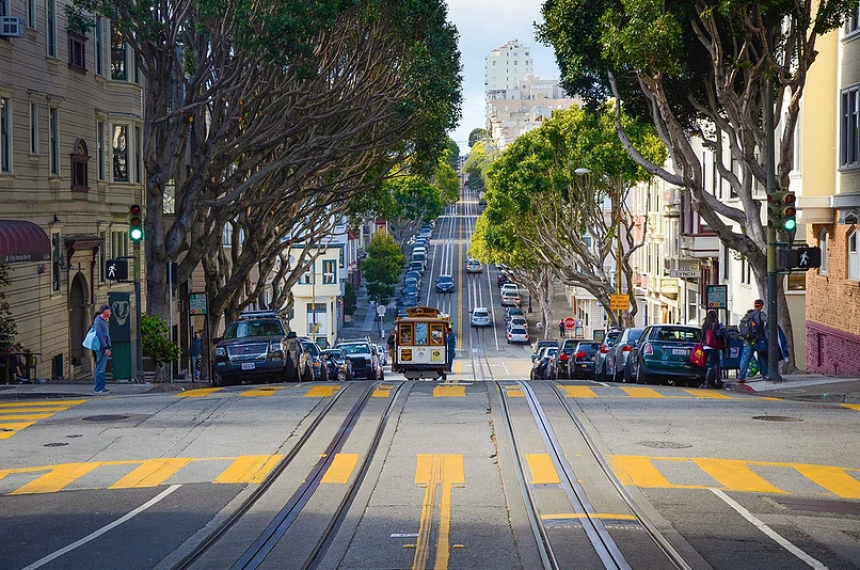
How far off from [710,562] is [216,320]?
100 ft

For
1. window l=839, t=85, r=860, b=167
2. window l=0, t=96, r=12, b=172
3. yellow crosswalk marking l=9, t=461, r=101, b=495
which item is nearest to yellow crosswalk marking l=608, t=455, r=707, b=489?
yellow crosswalk marking l=9, t=461, r=101, b=495

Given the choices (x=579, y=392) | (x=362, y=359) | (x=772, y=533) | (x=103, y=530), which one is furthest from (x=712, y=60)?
(x=362, y=359)

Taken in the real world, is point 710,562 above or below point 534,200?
below

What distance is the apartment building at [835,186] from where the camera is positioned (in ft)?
100

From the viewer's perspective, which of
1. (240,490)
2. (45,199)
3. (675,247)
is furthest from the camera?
(675,247)

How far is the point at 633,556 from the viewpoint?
11.1m

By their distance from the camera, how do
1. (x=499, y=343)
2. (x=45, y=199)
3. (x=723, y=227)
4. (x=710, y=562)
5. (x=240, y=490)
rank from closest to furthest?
(x=710, y=562) → (x=240, y=490) → (x=723, y=227) → (x=45, y=199) → (x=499, y=343)

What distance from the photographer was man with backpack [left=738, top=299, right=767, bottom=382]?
2616 centimetres

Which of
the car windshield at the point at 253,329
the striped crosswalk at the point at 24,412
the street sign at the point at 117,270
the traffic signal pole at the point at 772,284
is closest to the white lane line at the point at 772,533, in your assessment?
the striped crosswalk at the point at 24,412

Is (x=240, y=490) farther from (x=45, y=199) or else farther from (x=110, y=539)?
(x=45, y=199)

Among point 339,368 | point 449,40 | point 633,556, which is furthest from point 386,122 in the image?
point 633,556

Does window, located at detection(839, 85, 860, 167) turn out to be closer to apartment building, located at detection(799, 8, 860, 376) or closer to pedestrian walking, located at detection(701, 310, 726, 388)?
apartment building, located at detection(799, 8, 860, 376)

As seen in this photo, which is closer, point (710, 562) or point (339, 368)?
point (710, 562)

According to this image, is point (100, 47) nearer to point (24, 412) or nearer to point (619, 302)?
point (24, 412)
